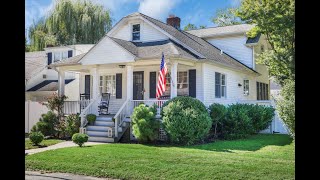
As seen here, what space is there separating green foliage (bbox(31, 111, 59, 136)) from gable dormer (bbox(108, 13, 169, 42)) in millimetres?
4855

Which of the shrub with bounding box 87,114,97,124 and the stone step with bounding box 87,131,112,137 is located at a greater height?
the shrub with bounding box 87,114,97,124

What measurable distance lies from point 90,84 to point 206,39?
716cm

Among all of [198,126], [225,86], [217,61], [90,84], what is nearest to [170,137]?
[198,126]

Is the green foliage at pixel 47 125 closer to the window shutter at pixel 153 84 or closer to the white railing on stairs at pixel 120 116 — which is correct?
the white railing on stairs at pixel 120 116

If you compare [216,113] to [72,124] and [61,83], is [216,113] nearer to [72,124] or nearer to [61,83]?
[72,124]

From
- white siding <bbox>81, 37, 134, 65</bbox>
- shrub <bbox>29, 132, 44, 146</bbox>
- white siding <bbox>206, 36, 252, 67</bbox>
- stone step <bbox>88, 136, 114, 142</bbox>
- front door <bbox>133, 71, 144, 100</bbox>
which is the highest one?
white siding <bbox>206, 36, 252, 67</bbox>

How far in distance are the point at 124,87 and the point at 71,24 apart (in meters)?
A: 14.5

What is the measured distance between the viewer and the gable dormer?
50.0 ft

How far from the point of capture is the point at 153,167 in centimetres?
725

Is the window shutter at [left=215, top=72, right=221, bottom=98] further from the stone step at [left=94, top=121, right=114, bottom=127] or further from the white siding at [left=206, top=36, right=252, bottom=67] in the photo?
the stone step at [left=94, top=121, right=114, bottom=127]

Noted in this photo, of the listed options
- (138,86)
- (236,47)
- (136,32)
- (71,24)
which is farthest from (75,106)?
(71,24)

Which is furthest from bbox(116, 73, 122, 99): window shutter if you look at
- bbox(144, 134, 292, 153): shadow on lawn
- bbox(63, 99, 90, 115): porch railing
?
bbox(144, 134, 292, 153): shadow on lawn

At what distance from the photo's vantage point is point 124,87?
15.6m
